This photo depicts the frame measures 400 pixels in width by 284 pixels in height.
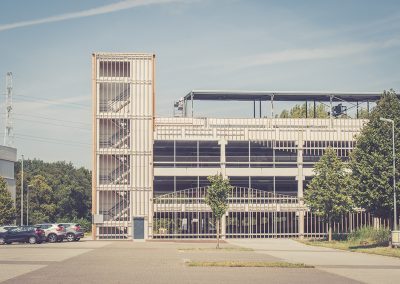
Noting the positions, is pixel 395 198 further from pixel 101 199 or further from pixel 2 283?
pixel 101 199

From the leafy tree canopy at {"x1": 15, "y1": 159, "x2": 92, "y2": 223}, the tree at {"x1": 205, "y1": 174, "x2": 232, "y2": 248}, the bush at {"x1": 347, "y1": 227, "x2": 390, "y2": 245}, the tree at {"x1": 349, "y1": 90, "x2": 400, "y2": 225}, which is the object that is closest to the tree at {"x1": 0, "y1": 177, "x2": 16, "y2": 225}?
the leafy tree canopy at {"x1": 15, "y1": 159, "x2": 92, "y2": 223}

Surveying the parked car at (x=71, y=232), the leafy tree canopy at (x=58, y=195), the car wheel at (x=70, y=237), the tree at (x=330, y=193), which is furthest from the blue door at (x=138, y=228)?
the leafy tree canopy at (x=58, y=195)

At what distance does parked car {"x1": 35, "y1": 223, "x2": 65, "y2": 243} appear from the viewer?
6469 cm

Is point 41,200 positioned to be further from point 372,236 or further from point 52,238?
point 372,236

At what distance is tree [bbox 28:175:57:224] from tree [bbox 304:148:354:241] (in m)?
54.3

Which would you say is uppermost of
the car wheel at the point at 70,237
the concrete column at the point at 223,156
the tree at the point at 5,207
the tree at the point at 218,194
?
the concrete column at the point at 223,156

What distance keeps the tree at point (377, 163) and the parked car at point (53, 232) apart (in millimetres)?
29603

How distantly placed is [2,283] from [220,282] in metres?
7.50

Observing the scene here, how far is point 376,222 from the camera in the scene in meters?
77.1

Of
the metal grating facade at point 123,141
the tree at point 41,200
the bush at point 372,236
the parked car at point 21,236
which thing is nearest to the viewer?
the bush at point 372,236

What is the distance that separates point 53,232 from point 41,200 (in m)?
47.6

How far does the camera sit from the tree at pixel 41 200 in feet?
355

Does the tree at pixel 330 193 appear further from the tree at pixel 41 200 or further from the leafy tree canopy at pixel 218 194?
the tree at pixel 41 200

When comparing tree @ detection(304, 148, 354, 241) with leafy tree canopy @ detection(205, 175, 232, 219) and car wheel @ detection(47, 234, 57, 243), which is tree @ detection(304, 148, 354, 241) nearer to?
leafy tree canopy @ detection(205, 175, 232, 219)
